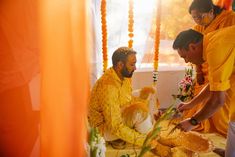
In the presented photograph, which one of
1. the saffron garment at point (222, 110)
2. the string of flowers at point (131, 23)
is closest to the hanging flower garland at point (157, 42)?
the string of flowers at point (131, 23)

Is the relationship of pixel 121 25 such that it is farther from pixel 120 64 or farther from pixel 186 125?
pixel 186 125

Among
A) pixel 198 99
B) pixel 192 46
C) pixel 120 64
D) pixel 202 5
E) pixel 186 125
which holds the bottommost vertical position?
pixel 186 125

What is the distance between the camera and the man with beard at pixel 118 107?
1598 millimetres

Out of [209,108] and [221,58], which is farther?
[209,108]

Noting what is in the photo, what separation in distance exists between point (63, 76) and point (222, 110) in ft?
3.71

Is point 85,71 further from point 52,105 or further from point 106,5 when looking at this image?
point 106,5

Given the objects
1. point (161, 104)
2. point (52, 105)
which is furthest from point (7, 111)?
point (161, 104)

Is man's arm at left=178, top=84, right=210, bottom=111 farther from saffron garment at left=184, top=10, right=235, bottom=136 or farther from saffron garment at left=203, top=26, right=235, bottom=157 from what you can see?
saffron garment at left=203, top=26, right=235, bottom=157

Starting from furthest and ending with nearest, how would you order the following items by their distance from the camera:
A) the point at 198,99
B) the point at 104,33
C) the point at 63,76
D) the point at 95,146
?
the point at 104,33 < the point at 198,99 < the point at 95,146 < the point at 63,76

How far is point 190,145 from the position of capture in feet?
5.51

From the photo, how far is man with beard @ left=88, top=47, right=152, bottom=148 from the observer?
1598 millimetres

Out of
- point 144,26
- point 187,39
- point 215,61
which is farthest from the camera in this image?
point 144,26

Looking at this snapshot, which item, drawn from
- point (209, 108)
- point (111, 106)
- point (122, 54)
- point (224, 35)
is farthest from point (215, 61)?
point (111, 106)

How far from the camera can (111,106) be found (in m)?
1.60
